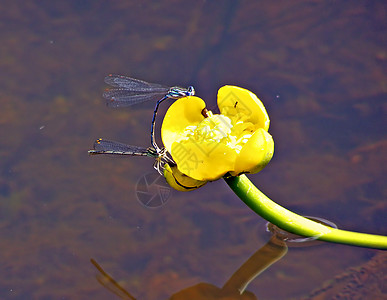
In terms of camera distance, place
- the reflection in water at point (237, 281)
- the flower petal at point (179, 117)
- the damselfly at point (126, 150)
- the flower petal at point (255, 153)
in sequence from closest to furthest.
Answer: the flower petal at point (255, 153) < the flower petal at point (179, 117) < the reflection in water at point (237, 281) < the damselfly at point (126, 150)

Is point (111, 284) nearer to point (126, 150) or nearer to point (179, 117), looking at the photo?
point (126, 150)

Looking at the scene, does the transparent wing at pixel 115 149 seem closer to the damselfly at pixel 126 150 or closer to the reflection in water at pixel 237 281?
the damselfly at pixel 126 150

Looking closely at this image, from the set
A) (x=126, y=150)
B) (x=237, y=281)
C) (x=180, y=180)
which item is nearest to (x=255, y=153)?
(x=180, y=180)

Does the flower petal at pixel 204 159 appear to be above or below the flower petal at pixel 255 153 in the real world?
below

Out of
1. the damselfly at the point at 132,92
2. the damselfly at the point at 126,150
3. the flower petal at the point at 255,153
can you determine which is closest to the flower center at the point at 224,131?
the flower petal at the point at 255,153

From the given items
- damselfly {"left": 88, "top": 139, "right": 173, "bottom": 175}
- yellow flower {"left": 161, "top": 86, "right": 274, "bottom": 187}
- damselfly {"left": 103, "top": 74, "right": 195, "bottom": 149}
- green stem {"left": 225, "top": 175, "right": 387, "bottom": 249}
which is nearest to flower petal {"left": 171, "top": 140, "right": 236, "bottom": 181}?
yellow flower {"left": 161, "top": 86, "right": 274, "bottom": 187}

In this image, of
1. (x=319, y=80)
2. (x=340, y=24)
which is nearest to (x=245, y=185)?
(x=319, y=80)

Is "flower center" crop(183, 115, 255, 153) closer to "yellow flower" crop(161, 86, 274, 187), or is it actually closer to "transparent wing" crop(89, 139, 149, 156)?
"yellow flower" crop(161, 86, 274, 187)
